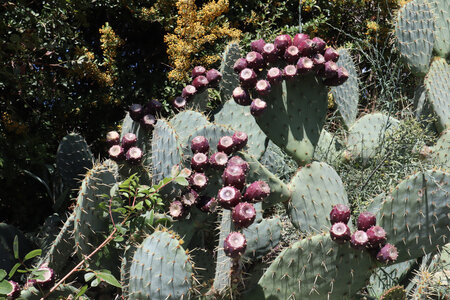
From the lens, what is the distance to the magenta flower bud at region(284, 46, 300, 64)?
2.29 metres

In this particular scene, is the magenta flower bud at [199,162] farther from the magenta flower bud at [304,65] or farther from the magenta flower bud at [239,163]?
the magenta flower bud at [304,65]

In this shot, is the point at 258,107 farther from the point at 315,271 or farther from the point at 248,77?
the point at 315,271

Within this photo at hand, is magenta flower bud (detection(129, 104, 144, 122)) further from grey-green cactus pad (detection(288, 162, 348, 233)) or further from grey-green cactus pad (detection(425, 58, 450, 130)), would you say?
grey-green cactus pad (detection(425, 58, 450, 130))

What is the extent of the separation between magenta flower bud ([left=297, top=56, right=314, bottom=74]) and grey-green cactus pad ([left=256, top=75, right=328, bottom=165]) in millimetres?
72

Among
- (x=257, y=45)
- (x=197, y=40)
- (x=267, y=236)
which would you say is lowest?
(x=267, y=236)

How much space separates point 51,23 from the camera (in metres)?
2.96

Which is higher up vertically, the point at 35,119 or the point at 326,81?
the point at 326,81

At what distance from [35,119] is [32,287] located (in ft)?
4.47

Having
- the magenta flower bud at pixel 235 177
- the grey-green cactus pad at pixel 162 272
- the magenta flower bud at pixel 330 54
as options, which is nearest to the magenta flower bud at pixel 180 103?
the magenta flower bud at pixel 330 54

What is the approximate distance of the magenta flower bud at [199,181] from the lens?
210 centimetres

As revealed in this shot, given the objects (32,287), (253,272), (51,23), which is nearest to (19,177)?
(51,23)

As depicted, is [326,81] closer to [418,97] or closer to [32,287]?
[418,97]

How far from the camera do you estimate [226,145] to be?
6.91ft

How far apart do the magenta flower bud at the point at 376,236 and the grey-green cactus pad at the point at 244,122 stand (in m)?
0.84
